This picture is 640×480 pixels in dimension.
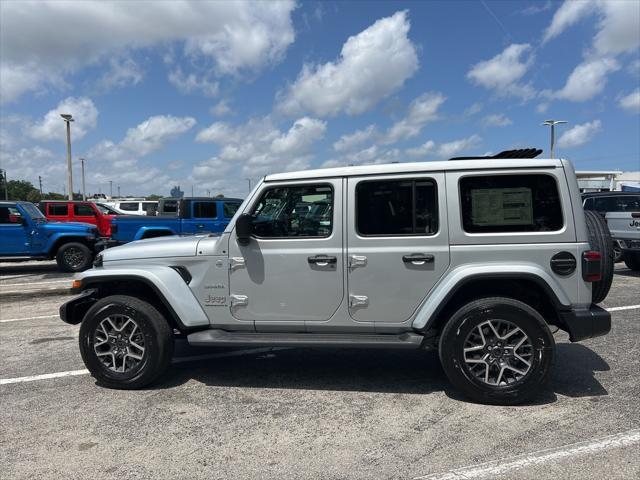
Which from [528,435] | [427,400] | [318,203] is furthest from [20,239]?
[528,435]

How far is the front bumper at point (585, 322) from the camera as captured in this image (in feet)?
12.6

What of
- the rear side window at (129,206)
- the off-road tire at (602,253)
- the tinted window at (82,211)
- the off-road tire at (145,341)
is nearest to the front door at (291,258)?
the off-road tire at (145,341)

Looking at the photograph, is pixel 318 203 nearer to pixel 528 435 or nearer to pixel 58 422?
pixel 528 435

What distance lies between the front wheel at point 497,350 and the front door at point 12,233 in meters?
11.2

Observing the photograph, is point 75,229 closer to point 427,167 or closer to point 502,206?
point 427,167

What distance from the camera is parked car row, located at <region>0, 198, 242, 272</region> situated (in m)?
11.7

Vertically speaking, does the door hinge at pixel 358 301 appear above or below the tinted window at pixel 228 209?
below

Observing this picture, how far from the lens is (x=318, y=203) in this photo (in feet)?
13.9

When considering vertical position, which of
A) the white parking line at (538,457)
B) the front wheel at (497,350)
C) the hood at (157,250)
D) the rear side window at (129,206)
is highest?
Answer: the rear side window at (129,206)

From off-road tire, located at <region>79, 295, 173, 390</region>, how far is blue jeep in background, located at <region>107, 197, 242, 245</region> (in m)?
8.62

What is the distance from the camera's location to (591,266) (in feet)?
12.5

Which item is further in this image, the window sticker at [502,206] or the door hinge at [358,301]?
the door hinge at [358,301]

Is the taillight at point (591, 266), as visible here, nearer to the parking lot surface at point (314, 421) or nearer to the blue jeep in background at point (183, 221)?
the parking lot surface at point (314, 421)

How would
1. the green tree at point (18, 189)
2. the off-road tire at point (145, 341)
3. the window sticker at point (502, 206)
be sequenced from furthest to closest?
the green tree at point (18, 189) → the off-road tire at point (145, 341) → the window sticker at point (502, 206)
